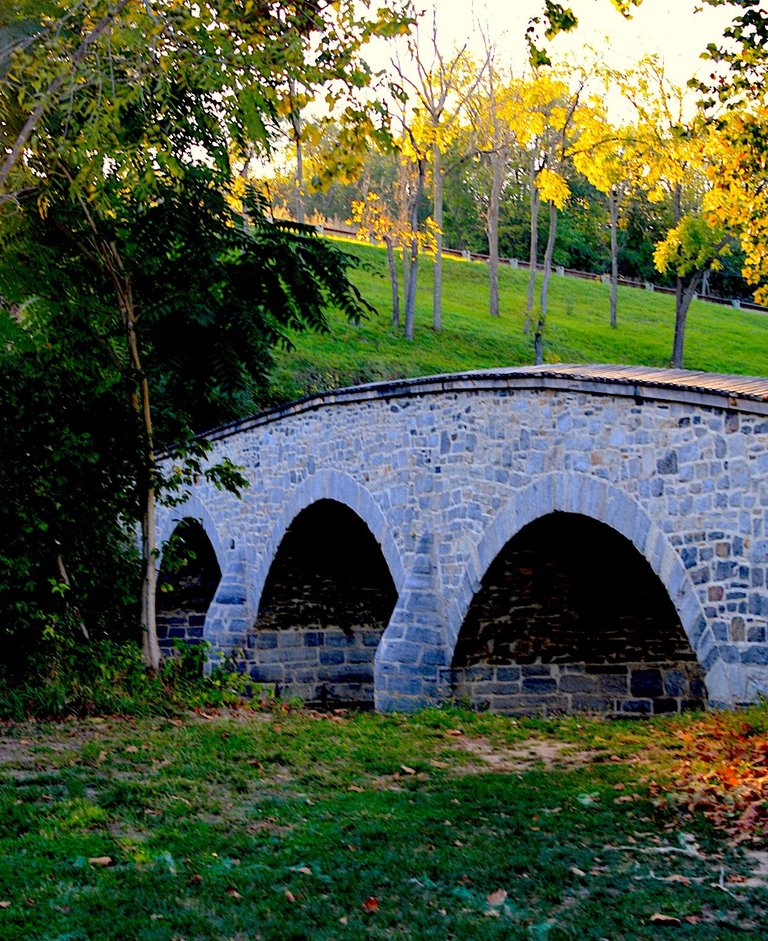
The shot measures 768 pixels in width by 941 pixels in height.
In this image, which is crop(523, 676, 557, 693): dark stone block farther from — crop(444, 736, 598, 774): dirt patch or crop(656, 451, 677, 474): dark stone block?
crop(656, 451, 677, 474): dark stone block

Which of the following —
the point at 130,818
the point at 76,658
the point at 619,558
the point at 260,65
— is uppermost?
the point at 260,65

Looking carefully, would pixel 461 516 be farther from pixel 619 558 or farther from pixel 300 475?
pixel 300 475

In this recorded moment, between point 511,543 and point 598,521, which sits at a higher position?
point 598,521

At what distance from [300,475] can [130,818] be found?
31.2ft

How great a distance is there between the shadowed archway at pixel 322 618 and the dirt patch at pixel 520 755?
7187 millimetres

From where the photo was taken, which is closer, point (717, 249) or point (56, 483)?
point (56, 483)

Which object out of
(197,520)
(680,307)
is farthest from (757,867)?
(680,307)

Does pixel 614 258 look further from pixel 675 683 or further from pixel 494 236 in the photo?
pixel 675 683

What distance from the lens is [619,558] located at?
12.5 meters

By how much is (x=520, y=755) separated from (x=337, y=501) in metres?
6.25

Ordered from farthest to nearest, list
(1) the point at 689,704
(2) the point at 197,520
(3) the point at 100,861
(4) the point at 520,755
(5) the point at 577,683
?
(2) the point at 197,520 → (5) the point at 577,683 → (1) the point at 689,704 → (4) the point at 520,755 → (3) the point at 100,861

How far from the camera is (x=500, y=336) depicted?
38.1 metres

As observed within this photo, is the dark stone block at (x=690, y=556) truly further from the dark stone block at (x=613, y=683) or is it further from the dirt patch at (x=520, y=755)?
the dark stone block at (x=613, y=683)

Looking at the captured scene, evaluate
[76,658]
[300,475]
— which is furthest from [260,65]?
[300,475]
